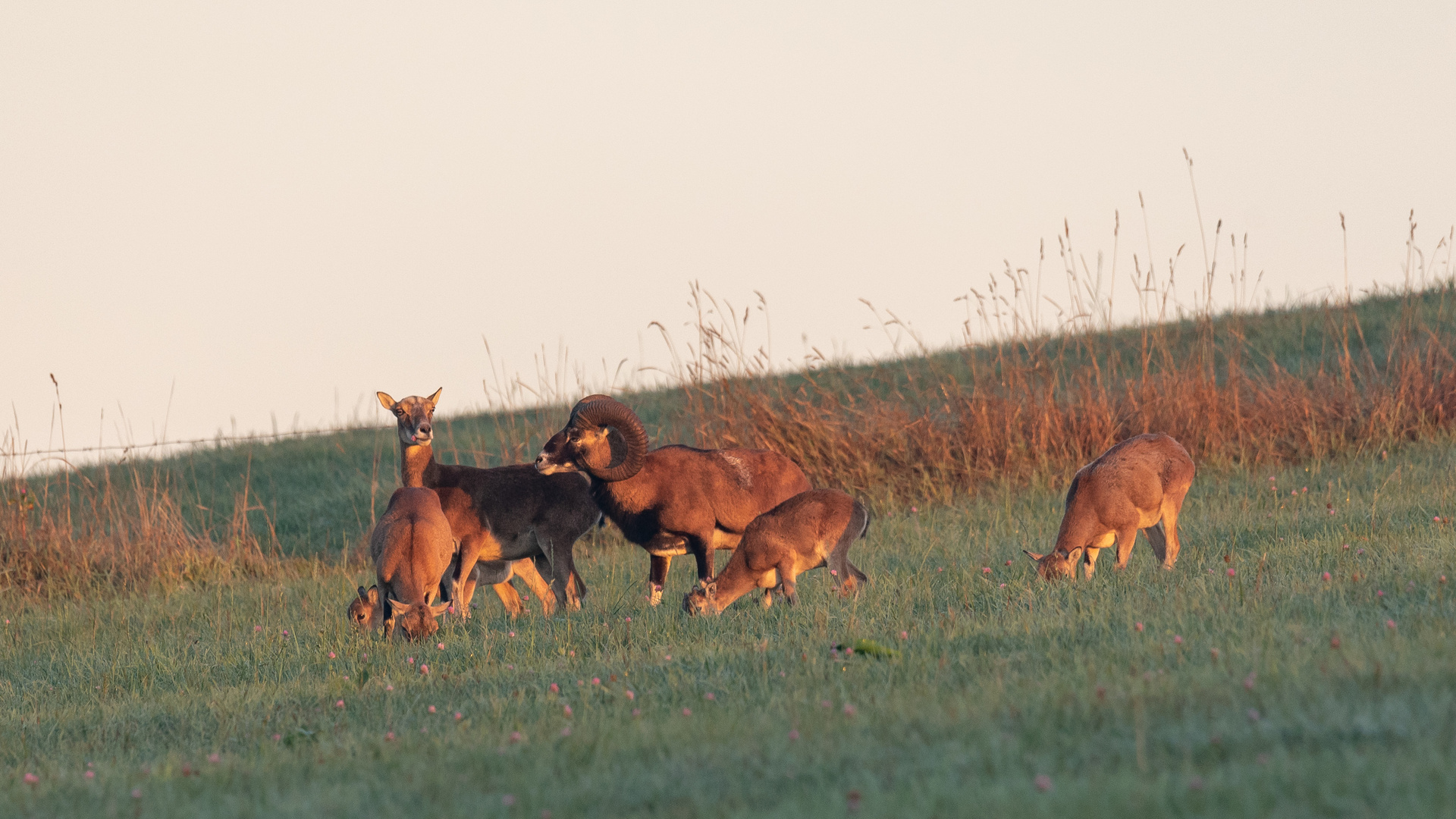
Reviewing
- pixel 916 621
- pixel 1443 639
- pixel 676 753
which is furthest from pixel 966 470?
pixel 676 753

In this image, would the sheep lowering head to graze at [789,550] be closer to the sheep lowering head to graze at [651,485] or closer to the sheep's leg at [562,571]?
the sheep lowering head to graze at [651,485]

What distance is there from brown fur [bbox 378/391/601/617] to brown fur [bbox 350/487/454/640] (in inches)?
28.2

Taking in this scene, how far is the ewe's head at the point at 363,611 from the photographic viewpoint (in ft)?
32.2

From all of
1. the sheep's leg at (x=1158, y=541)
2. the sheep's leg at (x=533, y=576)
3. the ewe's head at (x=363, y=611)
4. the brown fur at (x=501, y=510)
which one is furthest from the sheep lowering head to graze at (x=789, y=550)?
the sheep's leg at (x=533, y=576)

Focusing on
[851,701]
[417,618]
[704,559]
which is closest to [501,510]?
[704,559]

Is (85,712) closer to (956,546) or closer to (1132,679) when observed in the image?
(1132,679)

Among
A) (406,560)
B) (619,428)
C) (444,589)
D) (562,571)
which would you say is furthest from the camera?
(444,589)

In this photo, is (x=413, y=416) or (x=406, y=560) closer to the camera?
(x=406, y=560)

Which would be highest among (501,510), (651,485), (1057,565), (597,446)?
(597,446)

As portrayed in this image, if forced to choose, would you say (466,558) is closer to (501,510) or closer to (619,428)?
(501,510)

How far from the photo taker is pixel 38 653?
10.8m

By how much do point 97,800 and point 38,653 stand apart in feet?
20.4

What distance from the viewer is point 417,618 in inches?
364

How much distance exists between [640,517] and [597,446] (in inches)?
28.6
